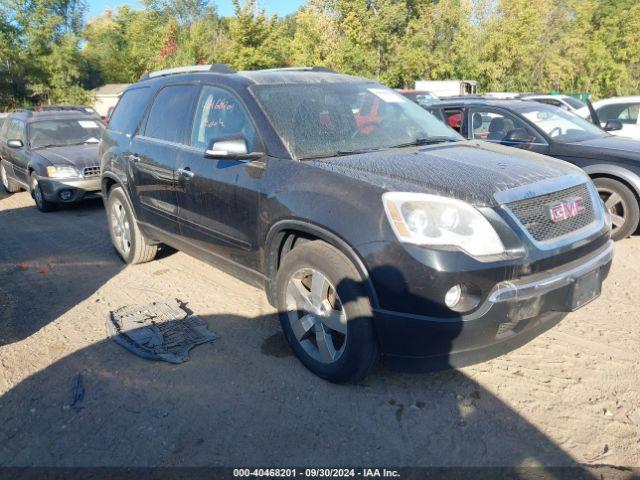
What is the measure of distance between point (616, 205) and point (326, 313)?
4544mm

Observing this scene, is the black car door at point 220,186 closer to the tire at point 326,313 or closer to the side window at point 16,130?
the tire at point 326,313

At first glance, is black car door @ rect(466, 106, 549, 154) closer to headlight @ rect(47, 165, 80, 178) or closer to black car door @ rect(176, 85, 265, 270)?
black car door @ rect(176, 85, 265, 270)

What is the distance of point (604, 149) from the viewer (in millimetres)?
5934

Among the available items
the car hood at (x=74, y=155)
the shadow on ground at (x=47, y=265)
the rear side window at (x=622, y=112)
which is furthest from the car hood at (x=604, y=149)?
the car hood at (x=74, y=155)

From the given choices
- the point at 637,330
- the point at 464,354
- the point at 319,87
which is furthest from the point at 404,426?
the point at 319,87

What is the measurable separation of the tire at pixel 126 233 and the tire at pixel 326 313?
2.53 meters

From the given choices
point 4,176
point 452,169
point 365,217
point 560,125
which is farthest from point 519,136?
point 4,176

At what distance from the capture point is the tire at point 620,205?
19.0ft

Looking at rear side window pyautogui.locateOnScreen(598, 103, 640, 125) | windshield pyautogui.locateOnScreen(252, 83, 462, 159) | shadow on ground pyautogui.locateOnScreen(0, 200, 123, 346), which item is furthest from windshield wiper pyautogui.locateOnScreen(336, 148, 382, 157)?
rear side window pyautogui.locateOnScreen(598, 103, 640, 125)

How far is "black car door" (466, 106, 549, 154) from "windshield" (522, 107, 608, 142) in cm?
13

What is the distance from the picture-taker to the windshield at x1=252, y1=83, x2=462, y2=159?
346 cm

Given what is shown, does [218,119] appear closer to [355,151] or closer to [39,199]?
[355,151]

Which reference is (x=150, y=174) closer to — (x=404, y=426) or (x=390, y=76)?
(x=404, y=426)

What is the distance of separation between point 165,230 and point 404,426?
2852mm
